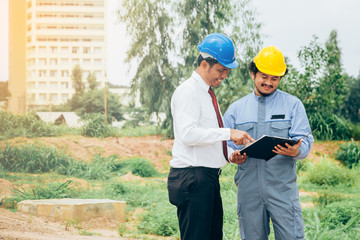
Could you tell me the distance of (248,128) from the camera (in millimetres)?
2734

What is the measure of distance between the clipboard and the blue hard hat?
467 mm

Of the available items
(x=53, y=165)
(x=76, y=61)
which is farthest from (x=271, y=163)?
(x=76, y=61)

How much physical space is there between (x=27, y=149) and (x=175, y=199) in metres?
9.29

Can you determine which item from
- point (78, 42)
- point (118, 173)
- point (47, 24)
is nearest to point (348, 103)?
point (118, 173)

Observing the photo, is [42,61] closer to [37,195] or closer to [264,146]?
[37,195]

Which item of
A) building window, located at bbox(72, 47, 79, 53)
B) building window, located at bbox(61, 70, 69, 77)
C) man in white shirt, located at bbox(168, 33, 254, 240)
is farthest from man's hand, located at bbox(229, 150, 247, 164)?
building window, located at bbox(72, 47, 79, 53)

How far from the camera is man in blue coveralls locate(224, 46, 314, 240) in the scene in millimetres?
2584

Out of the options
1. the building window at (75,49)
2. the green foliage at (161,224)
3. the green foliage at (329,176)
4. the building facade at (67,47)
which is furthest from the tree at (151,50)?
the building window at (75,49)

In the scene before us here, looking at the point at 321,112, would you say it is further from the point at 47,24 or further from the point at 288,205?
the point at 47,24

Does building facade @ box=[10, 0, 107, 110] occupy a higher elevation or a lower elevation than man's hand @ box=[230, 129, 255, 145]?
higher

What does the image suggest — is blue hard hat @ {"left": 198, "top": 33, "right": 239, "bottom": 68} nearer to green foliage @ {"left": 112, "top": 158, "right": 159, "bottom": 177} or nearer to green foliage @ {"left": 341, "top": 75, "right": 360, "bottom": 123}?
green foliage @ {"left": 112, "top": 158, "right": 159, "bottom": 177}

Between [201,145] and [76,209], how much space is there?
3.81m

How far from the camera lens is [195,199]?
249cm

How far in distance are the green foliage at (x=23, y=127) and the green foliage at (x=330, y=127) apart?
27.4 ft
